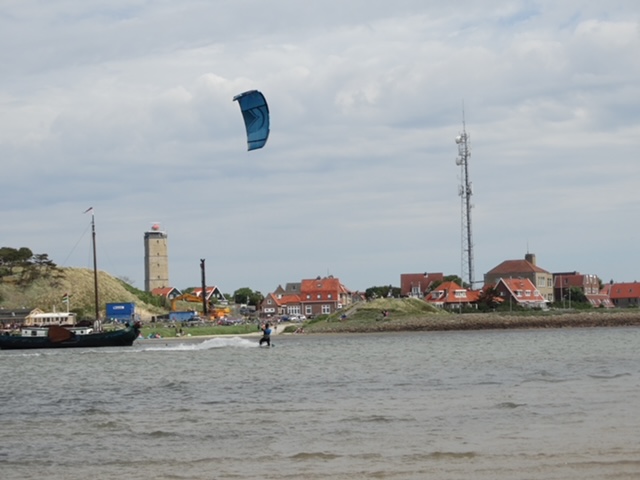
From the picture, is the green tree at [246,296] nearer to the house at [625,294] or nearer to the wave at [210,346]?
the house at [625,294]

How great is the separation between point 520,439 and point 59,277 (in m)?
89.7

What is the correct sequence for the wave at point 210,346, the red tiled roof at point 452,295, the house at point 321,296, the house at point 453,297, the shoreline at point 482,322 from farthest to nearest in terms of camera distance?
1. the house at point 321,296
2. the red tiled roof at point 452,295
3. the house at point 453,297
4. the shoreline at point 482,322
5. the wave at point 210,346

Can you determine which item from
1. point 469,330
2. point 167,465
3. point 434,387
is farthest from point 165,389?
point 469,330

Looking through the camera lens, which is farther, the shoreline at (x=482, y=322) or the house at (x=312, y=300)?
the house at (x=312, y=300)

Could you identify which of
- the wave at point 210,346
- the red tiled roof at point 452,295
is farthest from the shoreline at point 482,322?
the wave at point 210,346

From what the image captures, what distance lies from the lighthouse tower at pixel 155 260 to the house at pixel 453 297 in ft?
154

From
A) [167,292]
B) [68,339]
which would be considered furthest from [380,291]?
[68,339]

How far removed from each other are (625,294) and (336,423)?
11169 cm

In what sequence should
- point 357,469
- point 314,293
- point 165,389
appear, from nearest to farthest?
1. point 357,469
2. point 165,389
3. point 314,293

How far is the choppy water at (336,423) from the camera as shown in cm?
1119

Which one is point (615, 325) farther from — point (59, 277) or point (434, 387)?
point (434, 387)

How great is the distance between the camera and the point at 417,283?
127625mm

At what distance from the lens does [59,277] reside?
321 feet

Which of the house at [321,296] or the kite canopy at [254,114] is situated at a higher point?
the kite canopy at [254,114]
